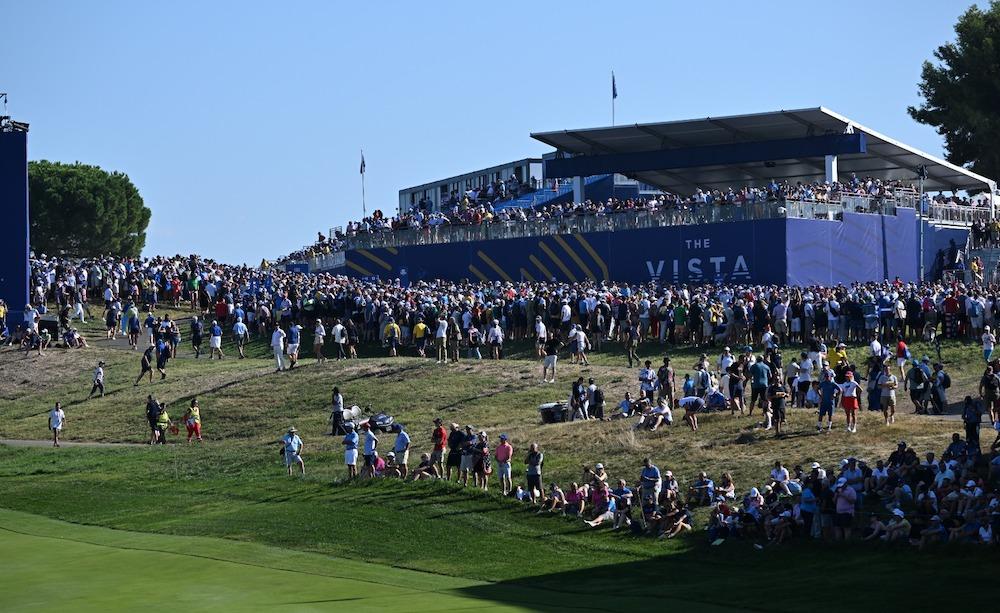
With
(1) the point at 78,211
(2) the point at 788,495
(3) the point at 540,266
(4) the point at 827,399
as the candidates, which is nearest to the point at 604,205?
(3) the point at 540,266

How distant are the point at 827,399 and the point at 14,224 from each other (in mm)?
37373

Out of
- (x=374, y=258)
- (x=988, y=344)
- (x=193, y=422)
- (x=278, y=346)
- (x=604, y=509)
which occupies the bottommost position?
(x=604, y=509)

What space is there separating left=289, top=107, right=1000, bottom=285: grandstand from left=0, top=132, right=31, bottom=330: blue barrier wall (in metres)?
17.2

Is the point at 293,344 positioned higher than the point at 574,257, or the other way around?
the point at 574,257

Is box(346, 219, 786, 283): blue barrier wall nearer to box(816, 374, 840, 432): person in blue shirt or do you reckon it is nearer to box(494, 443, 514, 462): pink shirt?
box(816, 374, 840, 432): person in blue shirt

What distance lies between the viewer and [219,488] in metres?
40.5

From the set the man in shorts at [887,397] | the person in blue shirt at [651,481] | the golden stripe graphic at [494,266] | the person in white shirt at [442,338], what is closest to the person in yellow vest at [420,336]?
the person in white shirt at [442,338]

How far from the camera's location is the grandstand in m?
59.8

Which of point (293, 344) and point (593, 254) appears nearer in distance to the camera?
point (293, 344)

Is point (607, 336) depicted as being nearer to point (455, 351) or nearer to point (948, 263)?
point (455, 351)

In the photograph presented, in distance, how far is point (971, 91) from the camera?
95.2 meters

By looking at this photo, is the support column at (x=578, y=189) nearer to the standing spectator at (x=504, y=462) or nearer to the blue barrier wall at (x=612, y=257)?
the blue barrier wall at (x=612, y=257)

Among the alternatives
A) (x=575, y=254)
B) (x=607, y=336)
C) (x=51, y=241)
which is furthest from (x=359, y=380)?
(x=51, y=241)

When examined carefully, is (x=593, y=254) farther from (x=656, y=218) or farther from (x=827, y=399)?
(x=827, y=399)
